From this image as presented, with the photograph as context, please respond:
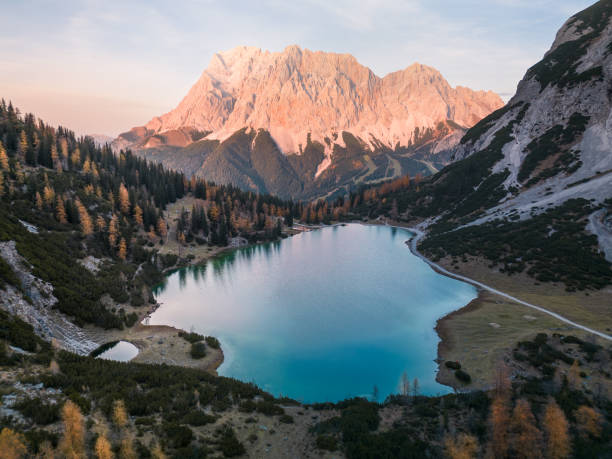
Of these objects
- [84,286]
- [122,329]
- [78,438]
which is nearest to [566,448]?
[78,438]

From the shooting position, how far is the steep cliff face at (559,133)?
99.1 meters

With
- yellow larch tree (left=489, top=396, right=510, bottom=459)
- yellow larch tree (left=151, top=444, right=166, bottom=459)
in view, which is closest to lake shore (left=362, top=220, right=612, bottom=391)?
yellow larch tree (left=489, top=396, right=510, bottom=459)

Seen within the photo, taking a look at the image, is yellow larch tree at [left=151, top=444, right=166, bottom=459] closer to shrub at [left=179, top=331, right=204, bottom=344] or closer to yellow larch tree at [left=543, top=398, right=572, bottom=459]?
yellow larch tree at [left=543, top=398, right=572, bottom=459]

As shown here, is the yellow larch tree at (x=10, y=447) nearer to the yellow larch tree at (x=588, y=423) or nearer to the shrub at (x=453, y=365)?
the yellow larch tree at (x=588, y=423)

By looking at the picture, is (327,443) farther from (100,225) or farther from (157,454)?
(100,225)

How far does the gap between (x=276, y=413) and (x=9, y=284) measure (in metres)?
36.5

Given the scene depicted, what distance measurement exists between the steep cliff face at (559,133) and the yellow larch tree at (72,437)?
108 meters

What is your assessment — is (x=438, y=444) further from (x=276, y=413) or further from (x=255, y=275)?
(x=255, y=275)

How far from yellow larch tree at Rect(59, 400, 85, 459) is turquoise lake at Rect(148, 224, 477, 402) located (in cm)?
2207

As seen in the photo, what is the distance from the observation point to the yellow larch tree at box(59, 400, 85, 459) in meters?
15.4

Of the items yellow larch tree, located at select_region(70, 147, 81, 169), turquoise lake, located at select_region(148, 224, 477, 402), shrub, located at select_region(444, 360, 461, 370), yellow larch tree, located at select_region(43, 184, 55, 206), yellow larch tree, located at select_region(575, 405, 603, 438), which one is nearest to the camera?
yellow larch tree, located at select_region(575, 405, 603, 438)

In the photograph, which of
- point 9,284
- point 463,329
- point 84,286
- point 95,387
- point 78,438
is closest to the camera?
point 78,438

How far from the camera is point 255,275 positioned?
88000mm

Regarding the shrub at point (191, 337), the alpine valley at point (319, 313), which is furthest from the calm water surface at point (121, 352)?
the shrub at point (191, 337)
